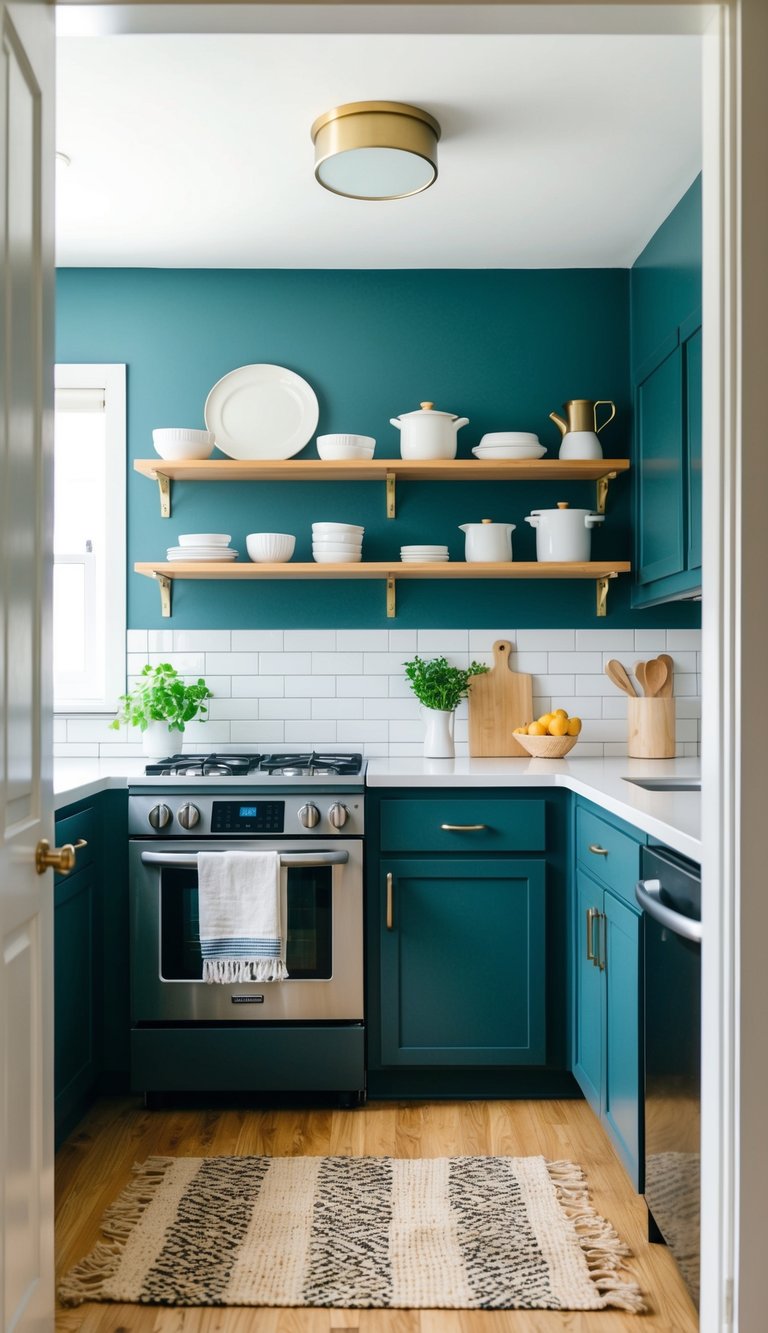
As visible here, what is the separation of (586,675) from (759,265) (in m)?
2.32

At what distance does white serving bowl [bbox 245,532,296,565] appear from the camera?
348cm

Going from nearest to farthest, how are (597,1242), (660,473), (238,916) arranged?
(597,1242) → (238,916) → (660,473)

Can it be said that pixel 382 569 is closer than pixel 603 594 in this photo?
Yes

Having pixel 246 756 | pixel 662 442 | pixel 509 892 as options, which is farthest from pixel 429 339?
pixel 509 892

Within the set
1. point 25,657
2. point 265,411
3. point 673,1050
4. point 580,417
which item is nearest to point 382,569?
point 265,411

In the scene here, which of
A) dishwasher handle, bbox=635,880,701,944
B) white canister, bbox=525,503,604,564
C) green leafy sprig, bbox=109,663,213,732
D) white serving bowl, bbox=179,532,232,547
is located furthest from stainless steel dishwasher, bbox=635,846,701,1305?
white serving bowl, bbox=179,532,232,547

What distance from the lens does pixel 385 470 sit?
3482 mm

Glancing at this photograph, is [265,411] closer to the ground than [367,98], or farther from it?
closer to the ground

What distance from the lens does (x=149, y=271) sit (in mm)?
3719

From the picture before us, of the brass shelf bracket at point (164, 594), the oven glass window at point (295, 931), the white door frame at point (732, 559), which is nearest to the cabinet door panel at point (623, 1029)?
the white door frame at point (732, 559)

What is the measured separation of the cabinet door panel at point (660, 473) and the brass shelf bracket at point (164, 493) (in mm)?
1611

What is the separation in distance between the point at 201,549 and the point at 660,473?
148 centimetres

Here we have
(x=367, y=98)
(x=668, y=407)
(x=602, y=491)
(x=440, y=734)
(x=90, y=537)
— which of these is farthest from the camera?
(x=90, y=537)

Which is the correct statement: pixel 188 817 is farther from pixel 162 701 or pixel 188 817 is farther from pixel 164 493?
pixel 164 493
